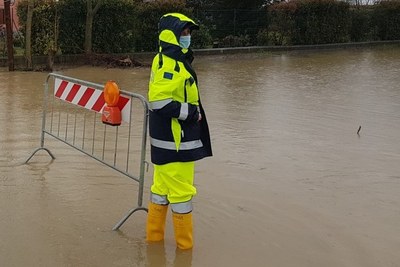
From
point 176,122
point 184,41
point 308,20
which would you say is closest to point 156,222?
point 176,122

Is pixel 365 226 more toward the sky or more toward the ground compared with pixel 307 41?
more toward the ground

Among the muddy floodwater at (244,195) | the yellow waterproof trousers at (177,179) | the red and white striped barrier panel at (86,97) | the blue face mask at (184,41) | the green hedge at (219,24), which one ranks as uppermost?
the green hedge at (219,24)

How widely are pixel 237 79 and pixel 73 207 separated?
987 cm

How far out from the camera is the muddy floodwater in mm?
4387

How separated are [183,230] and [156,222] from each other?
26 cm

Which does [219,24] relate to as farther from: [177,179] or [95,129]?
[177,179]

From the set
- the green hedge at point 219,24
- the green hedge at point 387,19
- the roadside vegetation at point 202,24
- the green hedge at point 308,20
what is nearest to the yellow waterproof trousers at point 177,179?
the roadside vegetation at point 202,24

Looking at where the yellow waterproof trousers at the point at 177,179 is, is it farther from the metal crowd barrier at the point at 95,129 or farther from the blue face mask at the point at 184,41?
the blue face mask at the point at 184,41

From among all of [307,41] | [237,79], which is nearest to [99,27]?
[237,79]

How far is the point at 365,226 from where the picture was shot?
4996mm

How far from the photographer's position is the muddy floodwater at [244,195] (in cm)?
439

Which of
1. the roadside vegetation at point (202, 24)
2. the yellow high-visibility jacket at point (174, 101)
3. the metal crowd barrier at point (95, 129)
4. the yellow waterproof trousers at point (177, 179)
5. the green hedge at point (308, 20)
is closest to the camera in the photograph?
the yellow high-visibility jacket at point (174, 101)

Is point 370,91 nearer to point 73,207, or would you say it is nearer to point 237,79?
point 237,79

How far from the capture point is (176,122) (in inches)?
163
